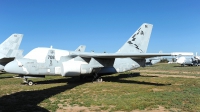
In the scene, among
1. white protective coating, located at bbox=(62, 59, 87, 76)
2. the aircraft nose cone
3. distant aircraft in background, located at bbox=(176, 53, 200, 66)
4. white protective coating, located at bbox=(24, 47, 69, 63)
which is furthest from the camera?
distant aircraft in background, located at bbox=(176, 53, 200, 66)

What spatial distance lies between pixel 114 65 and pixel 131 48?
2880 millimetres

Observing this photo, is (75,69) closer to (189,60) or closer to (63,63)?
(63,63)

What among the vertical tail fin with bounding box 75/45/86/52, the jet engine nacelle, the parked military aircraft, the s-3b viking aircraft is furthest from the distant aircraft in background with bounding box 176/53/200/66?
the jet engine nacelle

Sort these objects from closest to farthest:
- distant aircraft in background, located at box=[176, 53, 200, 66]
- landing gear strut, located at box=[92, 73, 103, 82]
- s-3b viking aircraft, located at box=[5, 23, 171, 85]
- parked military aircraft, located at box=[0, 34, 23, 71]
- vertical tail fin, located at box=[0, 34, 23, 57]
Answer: s-3b viking aircraft, located at box=[5, 23, 171, 85] < landing gear strut, located at box=[92, 73, 103, 82] < parked military aircraft, located at box=[0, 34, 23, 71] < vertical tail fin, located at box=[0, 34, 23, 57] < distant aircraft in background, located at box=[176, 53, 200, 66]

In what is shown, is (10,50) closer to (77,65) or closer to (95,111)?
(77,65)

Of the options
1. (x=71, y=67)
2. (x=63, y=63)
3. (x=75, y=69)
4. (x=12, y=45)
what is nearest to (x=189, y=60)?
(x=12, y=45)

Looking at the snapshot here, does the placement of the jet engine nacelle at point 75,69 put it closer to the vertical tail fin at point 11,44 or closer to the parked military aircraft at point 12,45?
the parked military aircraft at point 12,45

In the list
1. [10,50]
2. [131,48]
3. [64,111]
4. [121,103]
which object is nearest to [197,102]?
[121,103]

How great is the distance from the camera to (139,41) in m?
21.3

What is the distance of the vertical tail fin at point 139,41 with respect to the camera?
21.1 m

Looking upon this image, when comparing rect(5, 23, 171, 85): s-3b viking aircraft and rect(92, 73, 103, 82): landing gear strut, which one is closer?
rect(5, 23, 171, 85): s-3b viking aircraft

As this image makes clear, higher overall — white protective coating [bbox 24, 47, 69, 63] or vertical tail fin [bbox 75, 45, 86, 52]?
vertical tail fin [bbox 75, 45, 86, 52]

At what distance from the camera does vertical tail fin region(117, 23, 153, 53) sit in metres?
21.1

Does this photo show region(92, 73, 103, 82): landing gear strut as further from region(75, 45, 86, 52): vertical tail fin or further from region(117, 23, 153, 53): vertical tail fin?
region(75, 45, 86, 52): vertical tail fin
